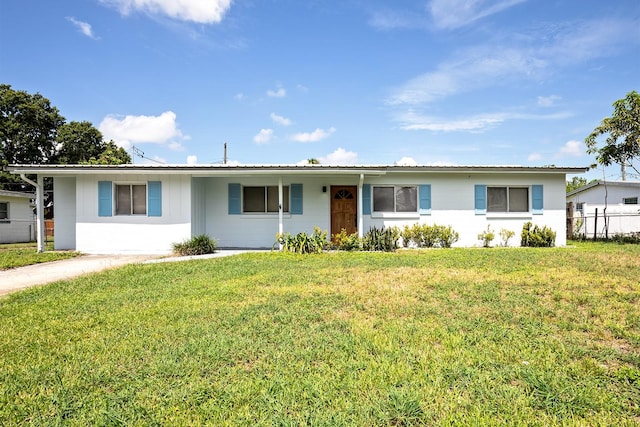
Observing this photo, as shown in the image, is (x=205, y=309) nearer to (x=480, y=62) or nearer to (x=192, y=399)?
(x=192, y=399)

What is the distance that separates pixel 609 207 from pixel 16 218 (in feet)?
109

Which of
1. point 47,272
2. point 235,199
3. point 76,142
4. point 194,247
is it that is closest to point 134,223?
point 194,247

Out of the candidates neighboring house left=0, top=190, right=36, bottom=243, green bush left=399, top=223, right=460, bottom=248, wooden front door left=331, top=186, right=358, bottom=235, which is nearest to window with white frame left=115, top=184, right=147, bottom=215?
wooden front door left=331, top=186, right=358, bottom=235

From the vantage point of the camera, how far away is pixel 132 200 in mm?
12289

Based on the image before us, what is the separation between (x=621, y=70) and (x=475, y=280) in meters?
13.4

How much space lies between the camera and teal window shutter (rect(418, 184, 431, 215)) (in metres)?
13.1

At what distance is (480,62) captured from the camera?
13.0 m

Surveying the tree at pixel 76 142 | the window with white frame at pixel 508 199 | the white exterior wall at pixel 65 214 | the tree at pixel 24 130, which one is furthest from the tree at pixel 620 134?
the tree at pixel 24 130

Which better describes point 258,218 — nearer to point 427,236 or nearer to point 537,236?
point 427,236

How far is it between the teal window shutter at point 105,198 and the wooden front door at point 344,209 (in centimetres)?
769

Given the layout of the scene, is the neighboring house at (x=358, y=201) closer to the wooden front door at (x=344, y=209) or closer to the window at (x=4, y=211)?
the wooden front door at (x=344, y=209)

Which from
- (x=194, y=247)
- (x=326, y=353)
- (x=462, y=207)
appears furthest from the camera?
(x=462, y=207)

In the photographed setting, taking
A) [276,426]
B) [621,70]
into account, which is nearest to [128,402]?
[276,426]

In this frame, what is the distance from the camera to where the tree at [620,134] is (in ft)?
44.7
